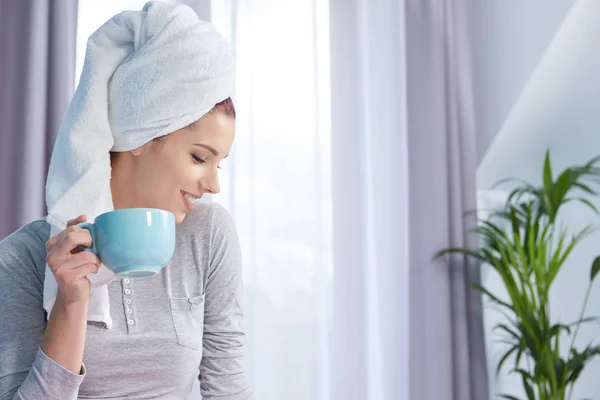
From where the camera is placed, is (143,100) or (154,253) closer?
(154,253)

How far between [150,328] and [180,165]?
0.93ft

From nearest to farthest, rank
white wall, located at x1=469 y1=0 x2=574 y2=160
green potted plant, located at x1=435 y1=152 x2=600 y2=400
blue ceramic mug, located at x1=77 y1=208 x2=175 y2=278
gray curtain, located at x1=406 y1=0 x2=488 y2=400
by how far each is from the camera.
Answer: blue ceramic mug, located at x1=77 y1=208 x2=175 y2=278 → green potted plant, located at x1=435 y1=152 x2=600 y2=400 → gray curtain, located at x1=406 y1=0 x2=488 y2=400 → white wall, located at x1=469 y1=0 x2=574 y2=160

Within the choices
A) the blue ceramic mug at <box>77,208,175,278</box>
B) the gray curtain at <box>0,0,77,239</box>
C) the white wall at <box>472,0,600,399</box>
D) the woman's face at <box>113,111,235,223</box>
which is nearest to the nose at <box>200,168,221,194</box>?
the woman's face at <box>113,111,235,223</box>

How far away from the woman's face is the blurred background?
1.60 m

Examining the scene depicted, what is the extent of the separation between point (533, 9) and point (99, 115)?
2419 mm

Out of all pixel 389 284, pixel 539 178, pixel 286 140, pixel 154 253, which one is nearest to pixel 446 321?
pixel 389 284

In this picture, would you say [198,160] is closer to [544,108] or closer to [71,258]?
[71,258]

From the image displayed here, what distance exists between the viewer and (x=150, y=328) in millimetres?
1216

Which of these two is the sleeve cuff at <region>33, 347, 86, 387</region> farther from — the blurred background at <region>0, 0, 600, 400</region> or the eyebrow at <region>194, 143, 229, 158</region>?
the blurred background at <region>0, 0, 600, 400</region>

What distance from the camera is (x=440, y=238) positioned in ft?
9.27

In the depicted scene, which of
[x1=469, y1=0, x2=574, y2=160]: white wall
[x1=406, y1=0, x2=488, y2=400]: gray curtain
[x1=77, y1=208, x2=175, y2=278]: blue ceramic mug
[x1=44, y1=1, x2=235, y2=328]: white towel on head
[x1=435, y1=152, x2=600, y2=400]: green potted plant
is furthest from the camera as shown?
[x1=469, y1=0, x2=574, y2=160]: white wall

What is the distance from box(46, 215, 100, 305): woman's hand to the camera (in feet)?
2.95

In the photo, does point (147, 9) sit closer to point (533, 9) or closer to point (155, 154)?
point (155, 154)

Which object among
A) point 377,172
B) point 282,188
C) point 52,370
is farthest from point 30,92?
A: point 52,370
